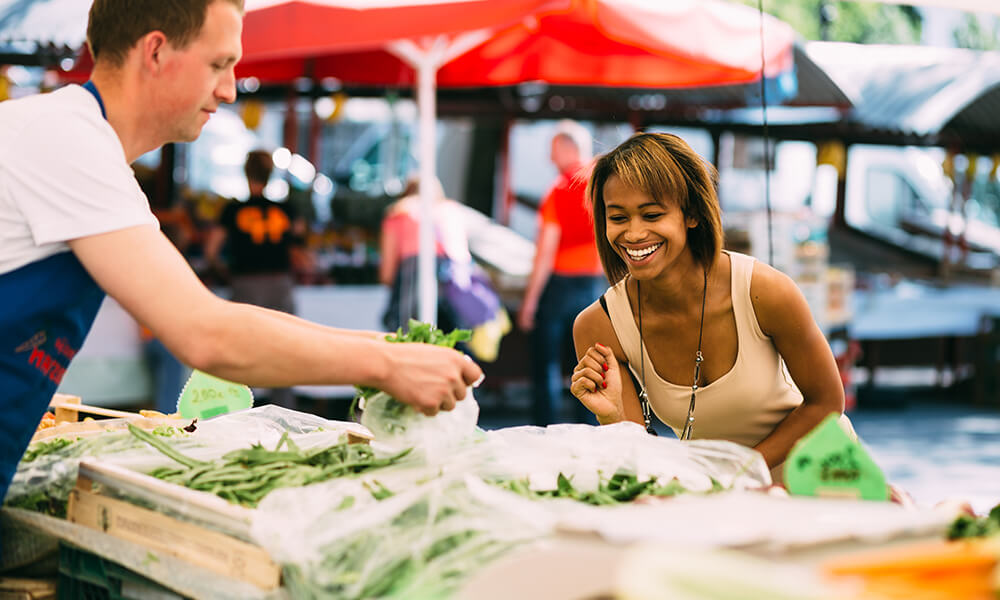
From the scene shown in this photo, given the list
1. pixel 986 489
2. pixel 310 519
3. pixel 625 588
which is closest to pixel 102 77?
pixel 310 519

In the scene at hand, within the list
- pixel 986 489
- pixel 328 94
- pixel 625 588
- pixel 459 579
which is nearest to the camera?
pixel 625 588

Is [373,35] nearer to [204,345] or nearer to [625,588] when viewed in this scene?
[204,345]

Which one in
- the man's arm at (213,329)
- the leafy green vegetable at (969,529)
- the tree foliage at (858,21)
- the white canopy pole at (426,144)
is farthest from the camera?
the tree foliage at (858,21)

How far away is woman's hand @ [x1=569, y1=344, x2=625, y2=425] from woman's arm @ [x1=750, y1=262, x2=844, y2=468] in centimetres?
36

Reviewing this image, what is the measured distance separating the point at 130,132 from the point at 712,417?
151cm

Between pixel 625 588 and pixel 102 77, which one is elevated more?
pixel 102 77

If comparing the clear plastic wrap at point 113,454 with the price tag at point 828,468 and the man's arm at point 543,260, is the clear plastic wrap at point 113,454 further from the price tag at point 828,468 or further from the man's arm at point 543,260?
the man's arm at point 543,260

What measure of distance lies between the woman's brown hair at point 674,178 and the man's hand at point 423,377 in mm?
932

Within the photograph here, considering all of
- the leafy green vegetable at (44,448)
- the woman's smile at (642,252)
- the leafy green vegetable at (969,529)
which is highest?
the woman's smile at (642,252)

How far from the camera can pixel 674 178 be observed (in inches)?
94.9

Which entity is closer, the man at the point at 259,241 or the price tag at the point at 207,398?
Result: the price tag at the point at 207,398

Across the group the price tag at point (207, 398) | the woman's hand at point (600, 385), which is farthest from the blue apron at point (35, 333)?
the woman's hand at point (600, 385)

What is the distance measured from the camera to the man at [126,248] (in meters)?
1.51

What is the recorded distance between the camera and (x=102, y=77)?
66.4 inches
